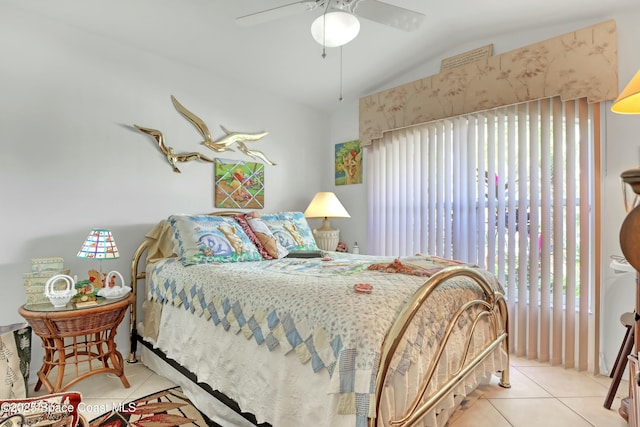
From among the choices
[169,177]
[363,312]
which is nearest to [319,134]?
[169,177]

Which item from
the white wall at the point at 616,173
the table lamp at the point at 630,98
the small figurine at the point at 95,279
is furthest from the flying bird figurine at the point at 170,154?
the white wall at the point at 616,173

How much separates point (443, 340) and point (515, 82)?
90.3 inches

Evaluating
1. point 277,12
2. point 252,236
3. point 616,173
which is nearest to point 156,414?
point 252,236

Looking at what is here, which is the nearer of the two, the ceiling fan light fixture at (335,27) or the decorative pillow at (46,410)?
the decorative pillow at (46,410)

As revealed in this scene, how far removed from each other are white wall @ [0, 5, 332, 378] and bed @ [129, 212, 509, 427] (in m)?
0.38

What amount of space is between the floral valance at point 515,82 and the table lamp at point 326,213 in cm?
86

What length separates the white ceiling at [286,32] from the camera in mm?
2293

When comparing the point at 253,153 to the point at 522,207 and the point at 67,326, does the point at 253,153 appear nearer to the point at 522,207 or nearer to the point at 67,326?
the point at 67,326

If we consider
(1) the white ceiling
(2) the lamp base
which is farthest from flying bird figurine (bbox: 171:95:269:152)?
(2) the lamp base

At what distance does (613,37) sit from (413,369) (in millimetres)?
2664

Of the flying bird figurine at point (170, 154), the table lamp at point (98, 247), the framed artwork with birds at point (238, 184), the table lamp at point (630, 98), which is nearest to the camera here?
the table lamp at point (630, 98)

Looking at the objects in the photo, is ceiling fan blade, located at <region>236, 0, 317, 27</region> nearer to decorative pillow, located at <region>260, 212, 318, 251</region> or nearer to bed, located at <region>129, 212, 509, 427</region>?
bed, located at <region>129, 212, 509, 427</region>

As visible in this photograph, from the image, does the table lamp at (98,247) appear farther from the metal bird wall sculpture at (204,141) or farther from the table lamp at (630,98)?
the table lamp at (630,98)

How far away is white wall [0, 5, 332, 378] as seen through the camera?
7.10ft
